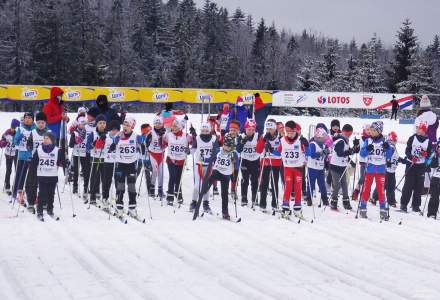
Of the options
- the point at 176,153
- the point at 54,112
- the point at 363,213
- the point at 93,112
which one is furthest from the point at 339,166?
the point at 54,112

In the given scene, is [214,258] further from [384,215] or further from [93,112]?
[93,112]

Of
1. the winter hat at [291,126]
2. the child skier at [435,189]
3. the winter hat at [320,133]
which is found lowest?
the child skier at [435,189]

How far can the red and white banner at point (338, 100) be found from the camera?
33750 mm

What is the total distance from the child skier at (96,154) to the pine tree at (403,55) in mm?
54667

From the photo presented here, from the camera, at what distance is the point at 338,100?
114 ft

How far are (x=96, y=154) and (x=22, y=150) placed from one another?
161 centimetres

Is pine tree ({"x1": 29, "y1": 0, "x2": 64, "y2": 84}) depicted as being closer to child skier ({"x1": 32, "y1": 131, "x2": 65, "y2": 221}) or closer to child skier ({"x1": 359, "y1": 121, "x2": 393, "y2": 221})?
child skier ({"x1": 32, "y1": 131, "x2": 65, "y2": 221})

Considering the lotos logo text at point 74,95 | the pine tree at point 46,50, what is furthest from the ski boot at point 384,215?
the pine tree at point 46,50

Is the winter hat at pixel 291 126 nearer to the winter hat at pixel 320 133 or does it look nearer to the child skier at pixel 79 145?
the winter hat at pixel 320 133

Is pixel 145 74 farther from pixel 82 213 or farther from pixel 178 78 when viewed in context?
pixel 82 213

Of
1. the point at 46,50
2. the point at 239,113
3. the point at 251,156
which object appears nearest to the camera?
the point at 251,156

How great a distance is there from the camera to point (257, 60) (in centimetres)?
8400

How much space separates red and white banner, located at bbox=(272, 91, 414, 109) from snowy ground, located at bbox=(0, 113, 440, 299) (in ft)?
77.9

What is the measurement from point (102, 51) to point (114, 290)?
58.6 m
